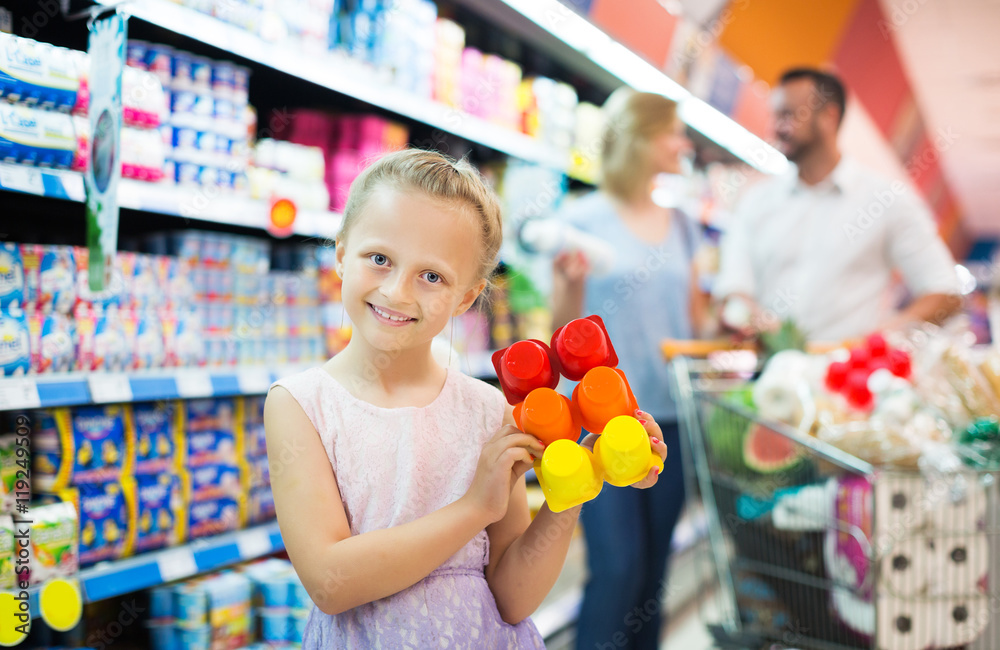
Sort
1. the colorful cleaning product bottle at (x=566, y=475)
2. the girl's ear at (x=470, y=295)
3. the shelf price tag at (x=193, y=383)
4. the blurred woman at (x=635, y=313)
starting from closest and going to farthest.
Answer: the colorful cleaning product bottle at (x=566, y=475) → the girl's ear at (x=470, y=295) → the shelf price tag at (x=193, y=383) → the blurred woman at (x=635, y=313)

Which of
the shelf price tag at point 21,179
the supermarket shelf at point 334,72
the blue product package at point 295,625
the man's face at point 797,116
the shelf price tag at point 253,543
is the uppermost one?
the man's face at point 797,116

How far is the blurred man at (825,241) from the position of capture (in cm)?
256

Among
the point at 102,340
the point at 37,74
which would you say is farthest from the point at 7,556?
the point at 37,74

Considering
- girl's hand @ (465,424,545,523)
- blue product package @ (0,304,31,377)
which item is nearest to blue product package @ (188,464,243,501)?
blue product package @ (0,304,31,377)

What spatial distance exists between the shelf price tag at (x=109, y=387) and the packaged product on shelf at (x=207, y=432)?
29 cm

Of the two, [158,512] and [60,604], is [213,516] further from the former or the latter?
[60,604]

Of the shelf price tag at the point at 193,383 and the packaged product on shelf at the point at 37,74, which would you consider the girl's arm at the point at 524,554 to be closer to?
the shelf price tag at the point at 193,383

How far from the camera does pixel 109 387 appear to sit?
1.57 m

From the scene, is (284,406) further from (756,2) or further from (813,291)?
(756,2)

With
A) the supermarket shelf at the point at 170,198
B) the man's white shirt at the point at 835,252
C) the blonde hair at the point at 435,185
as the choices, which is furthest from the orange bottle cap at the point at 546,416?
the man's white shirt at the point at 835,252

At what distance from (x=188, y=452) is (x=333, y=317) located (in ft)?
1.77

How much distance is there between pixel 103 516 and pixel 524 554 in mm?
1121

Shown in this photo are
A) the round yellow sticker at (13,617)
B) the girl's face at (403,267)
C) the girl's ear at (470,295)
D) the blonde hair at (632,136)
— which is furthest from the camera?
the blonde hair at (632,136)

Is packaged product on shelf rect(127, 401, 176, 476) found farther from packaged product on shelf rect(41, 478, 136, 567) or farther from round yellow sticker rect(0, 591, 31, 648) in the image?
round yellow sticker rect(0, 591, 31, 648)
